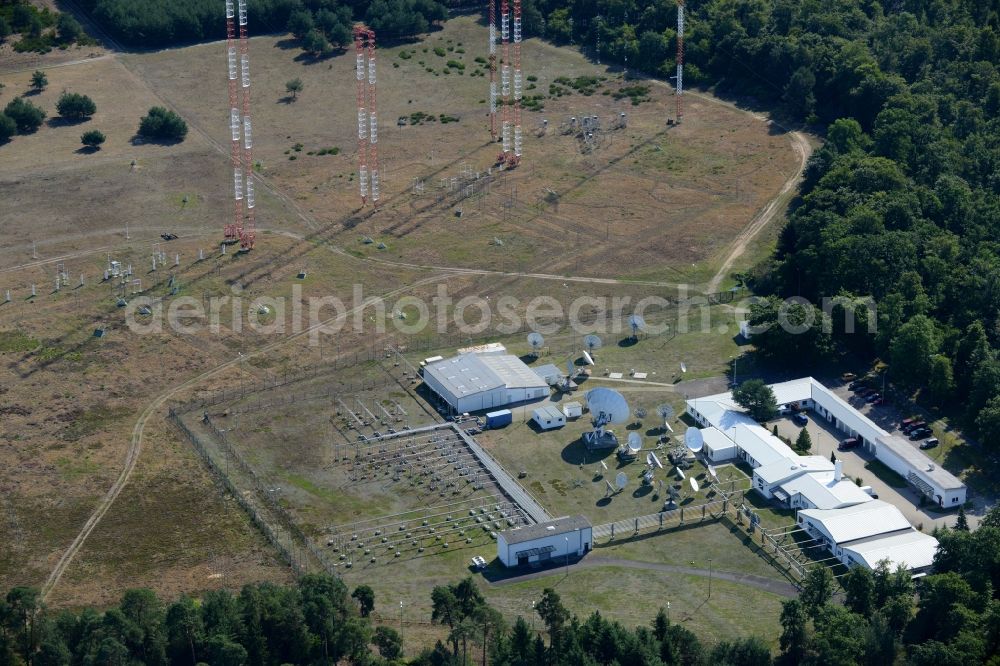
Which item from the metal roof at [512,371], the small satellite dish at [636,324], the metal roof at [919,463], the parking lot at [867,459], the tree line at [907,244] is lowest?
the parking lot at [867,459]

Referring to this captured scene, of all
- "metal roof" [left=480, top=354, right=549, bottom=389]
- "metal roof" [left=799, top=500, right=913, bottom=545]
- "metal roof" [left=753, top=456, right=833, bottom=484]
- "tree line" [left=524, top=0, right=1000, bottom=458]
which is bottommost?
"metal roof" [left=799, top=500, right=913, bottom=545]

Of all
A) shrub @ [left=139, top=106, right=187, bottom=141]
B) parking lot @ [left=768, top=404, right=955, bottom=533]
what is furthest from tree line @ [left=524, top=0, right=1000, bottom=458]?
shrub @ [left=139, top=106, right=187, bottom=141]

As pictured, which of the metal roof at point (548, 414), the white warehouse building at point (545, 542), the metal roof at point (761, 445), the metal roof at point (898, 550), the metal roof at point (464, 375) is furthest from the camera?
the metal roof at point (464, 375)

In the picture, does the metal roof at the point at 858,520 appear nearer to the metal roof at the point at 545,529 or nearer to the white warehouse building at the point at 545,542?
the white warehouse building at the point at 545,542

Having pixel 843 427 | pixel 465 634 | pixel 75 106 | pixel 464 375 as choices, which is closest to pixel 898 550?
pixel 843 427

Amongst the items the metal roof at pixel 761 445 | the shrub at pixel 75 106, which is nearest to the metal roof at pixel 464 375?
the metal roof at pixel 761 445

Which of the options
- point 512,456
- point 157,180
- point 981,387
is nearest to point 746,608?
point 512,456

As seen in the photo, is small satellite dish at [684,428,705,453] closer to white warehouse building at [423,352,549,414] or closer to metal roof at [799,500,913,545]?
metal roof at [799,500,913,545]
